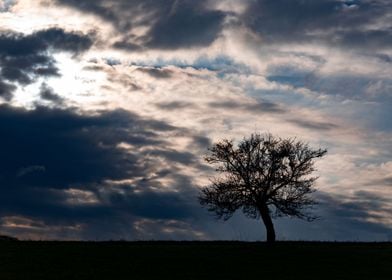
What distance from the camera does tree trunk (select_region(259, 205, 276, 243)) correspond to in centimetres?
5809

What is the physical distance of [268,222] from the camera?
5841 centimetres

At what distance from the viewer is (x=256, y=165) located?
Result: 58.6 m
